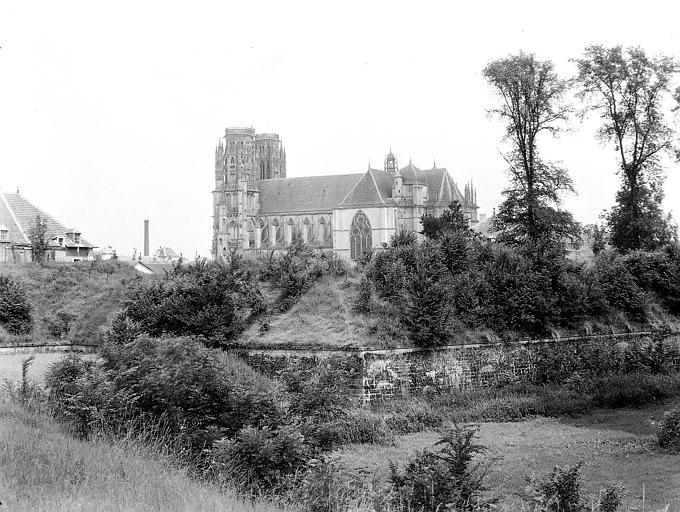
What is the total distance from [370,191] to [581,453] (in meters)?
72.1

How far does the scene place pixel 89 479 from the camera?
9.18 metres

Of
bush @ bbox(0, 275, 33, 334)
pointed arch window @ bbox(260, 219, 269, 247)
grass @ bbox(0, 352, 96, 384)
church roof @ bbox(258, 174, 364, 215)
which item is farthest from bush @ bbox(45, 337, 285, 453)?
pointed arch window @ bbox(260, 219, 269, 247)

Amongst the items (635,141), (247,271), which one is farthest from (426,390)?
(635,141)

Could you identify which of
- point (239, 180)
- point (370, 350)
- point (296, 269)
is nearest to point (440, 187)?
point (239, 180)

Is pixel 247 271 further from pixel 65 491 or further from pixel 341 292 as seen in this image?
pixel 65 491

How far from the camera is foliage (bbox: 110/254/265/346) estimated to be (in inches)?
917

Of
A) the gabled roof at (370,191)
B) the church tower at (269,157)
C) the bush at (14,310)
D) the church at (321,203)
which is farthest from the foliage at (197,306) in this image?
the church tower at (269,157)

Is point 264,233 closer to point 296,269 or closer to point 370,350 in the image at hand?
point 296,269

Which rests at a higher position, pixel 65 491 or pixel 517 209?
pixel 517 209

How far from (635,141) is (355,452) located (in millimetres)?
21591

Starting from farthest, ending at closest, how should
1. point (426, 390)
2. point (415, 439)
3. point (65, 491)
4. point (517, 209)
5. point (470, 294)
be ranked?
point (517, 209)
point (470, 294)
point (426, 390)
point (415, 439)
point (65, 491)

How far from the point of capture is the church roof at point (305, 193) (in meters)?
92.8

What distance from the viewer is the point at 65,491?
8.42 m

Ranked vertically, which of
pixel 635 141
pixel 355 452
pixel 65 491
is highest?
pixel 635 141
